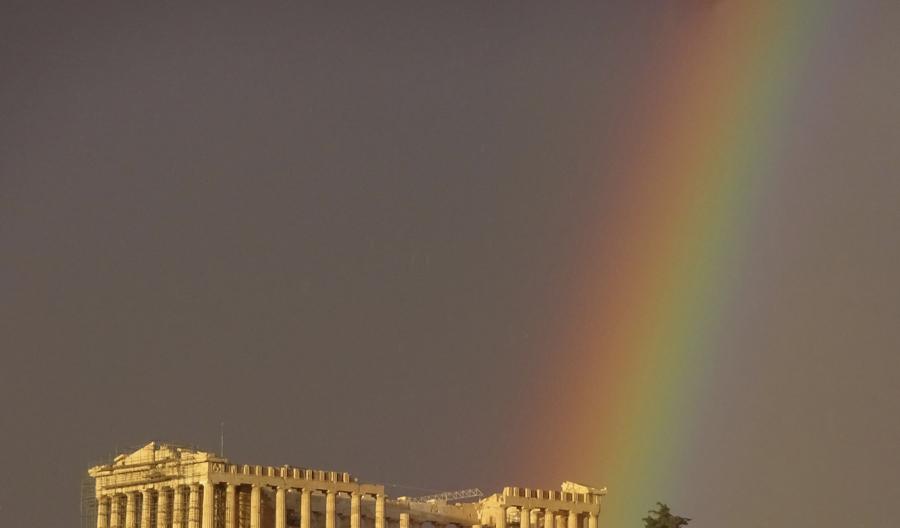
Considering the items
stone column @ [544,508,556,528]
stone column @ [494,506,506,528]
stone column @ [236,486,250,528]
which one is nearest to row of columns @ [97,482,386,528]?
stone column @ [236,486,250,528]

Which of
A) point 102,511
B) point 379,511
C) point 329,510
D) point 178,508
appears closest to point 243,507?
point 178,508

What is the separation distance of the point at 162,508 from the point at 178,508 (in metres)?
1.34

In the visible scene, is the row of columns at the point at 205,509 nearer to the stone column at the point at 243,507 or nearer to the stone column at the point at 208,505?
the stone column at the point at 208,505

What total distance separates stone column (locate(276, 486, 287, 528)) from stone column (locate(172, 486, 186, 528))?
453 centimetres

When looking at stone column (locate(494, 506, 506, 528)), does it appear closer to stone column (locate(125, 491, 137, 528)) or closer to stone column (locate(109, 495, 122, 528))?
stone column (locate(125, 491, 137, 528))

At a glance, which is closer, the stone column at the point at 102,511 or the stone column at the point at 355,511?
the stone column at the point at 102,511

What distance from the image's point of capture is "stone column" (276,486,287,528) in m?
115

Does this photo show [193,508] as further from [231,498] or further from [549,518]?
[549,518]

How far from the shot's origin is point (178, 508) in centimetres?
11431

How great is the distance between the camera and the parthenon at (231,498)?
114250 millimetres

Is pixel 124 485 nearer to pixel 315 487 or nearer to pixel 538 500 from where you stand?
Answer: pixel 315 487

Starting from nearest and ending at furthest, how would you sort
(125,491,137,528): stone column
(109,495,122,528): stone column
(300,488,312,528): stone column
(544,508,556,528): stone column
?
(300,488,312,528): stone column
(125,491,137,528): stone column
(109,495,122,528): stone column
(544,508,556,528): stone column

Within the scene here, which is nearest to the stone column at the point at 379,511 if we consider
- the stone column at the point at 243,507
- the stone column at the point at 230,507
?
the stone column at the point at 243,507

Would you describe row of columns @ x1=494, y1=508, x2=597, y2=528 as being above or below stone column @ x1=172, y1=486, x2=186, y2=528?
above
